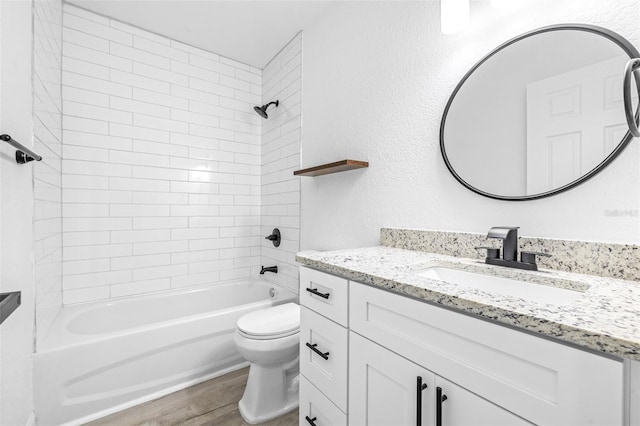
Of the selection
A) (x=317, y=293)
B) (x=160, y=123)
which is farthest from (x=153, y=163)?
(x=317, y=293)

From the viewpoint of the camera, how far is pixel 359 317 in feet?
2.94

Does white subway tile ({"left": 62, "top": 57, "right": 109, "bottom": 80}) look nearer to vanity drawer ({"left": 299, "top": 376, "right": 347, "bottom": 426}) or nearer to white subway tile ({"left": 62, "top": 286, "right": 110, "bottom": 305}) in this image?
white subway tile ({"left": 62, "top": 286, "right": 110, "bottom": 305})

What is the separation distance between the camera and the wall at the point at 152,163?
2043mm

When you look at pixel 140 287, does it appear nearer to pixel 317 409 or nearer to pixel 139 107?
pixel 139 107

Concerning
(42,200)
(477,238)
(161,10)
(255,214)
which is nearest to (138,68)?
(161,10)

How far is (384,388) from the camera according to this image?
817mm

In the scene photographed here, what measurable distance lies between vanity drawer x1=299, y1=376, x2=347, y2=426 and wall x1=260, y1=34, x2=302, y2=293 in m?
1.15

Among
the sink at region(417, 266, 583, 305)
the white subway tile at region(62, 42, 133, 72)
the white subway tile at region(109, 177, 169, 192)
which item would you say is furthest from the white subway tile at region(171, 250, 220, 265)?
the sink at region(417, 266, 583, 305)

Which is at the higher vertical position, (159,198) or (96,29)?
(96,29)

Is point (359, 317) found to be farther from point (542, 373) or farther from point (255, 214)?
point (255, 214)

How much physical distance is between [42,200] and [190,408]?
1.47 meters

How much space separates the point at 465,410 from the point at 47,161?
234 centimetres

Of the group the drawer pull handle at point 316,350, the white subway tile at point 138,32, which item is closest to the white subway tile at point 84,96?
the white subway tile at point 138,32

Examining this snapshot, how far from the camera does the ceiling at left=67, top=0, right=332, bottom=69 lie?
1990 millimetres
